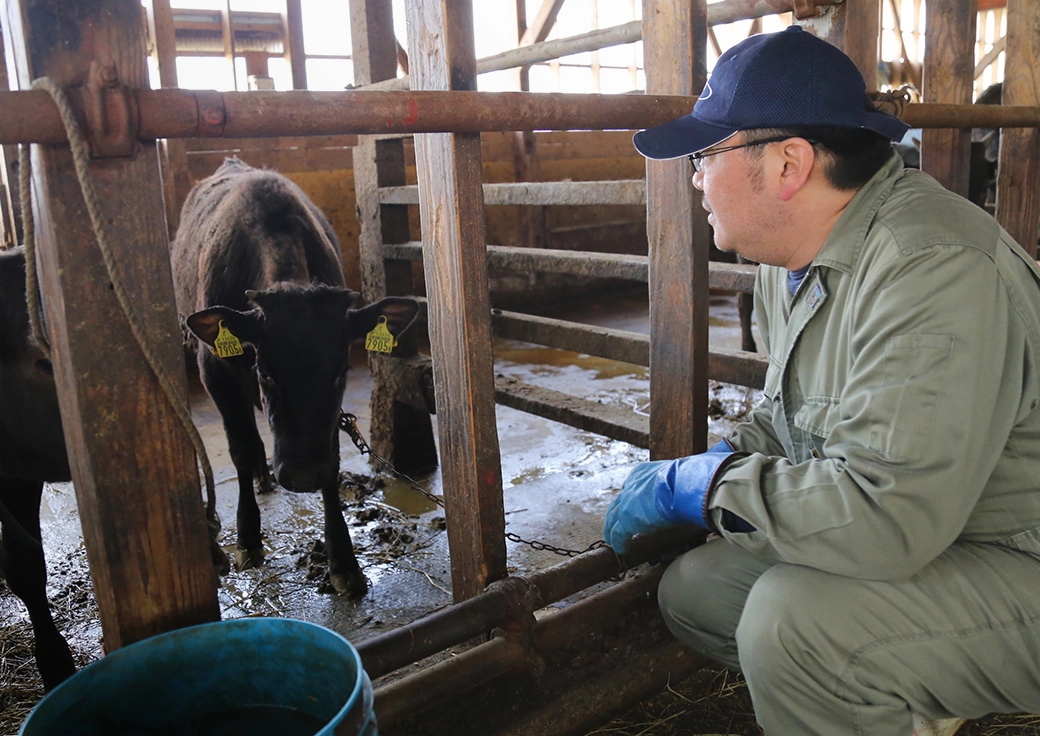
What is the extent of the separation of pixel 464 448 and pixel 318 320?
129 centimetres

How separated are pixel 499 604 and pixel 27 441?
1672mm

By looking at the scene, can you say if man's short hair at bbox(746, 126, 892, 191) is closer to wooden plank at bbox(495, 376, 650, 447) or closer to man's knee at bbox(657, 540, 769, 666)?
man's knee at bbox(657, 540, 769, 666)

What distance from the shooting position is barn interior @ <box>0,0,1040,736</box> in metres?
1.37

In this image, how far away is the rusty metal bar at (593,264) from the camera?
10.1 feet

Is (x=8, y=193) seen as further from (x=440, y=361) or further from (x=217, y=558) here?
(x=217, y=558)

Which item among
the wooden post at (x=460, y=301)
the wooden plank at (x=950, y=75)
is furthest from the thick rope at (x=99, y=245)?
the wooden plank at (x=950, y=75)

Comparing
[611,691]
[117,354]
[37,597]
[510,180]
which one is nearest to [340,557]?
[37,597]

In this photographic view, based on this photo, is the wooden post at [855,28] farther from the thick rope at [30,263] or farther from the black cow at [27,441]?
the black cow at [27,441]

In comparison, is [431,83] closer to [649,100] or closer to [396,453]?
[649,100]

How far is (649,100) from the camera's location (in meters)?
2.03

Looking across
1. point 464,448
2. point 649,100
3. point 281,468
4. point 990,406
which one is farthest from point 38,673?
point 990,406

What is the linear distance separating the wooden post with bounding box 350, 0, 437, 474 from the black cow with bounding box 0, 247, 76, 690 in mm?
1857

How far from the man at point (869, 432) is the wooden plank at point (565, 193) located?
974 mm

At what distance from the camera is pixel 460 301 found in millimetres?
1954
